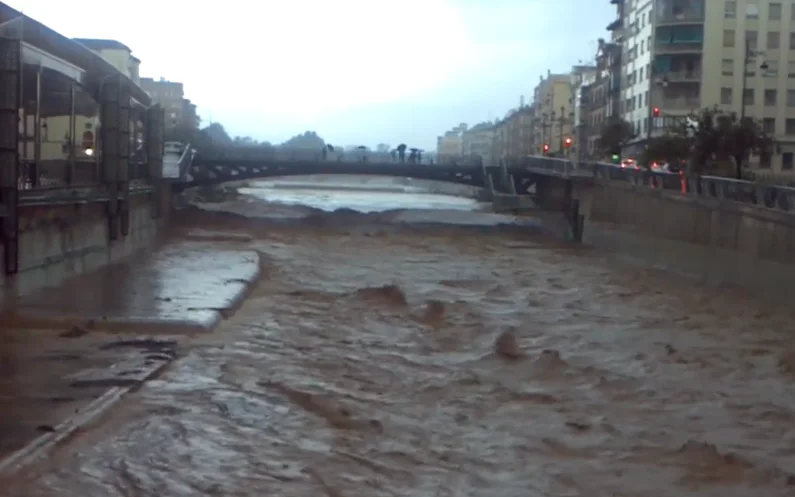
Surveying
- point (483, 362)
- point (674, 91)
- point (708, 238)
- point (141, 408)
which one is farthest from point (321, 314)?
point (674, 91)

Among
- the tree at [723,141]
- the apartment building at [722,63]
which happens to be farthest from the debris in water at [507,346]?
the apartment building at [722,63]

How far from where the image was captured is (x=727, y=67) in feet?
260

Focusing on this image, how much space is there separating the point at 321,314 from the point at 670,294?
9.65m

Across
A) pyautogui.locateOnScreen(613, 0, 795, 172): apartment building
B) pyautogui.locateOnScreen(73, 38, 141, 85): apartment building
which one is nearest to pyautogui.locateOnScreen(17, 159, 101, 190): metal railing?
pyautogui.locateOnScreen(613, 0, 795, 172): apartment building

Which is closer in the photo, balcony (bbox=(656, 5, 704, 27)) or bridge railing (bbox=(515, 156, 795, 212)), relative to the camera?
bridge railing (bbox=(515, 156, 795, 212))

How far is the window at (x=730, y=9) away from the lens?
7888 centimetres

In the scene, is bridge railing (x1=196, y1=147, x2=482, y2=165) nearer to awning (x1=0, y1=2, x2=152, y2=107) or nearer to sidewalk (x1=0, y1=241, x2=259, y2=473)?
awning (x1=0, y1=2, x2=152, y2=107)

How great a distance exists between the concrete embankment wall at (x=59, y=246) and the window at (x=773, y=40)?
58.3m

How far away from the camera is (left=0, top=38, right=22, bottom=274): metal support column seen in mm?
17984

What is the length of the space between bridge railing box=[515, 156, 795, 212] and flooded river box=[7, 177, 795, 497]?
2950 millimetres

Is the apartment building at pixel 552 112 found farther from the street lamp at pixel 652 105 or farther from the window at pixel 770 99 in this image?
the window at pixel 770 99

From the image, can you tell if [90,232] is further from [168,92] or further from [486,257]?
[168,92]

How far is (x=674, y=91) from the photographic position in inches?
3179

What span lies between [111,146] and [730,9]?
60935mm
